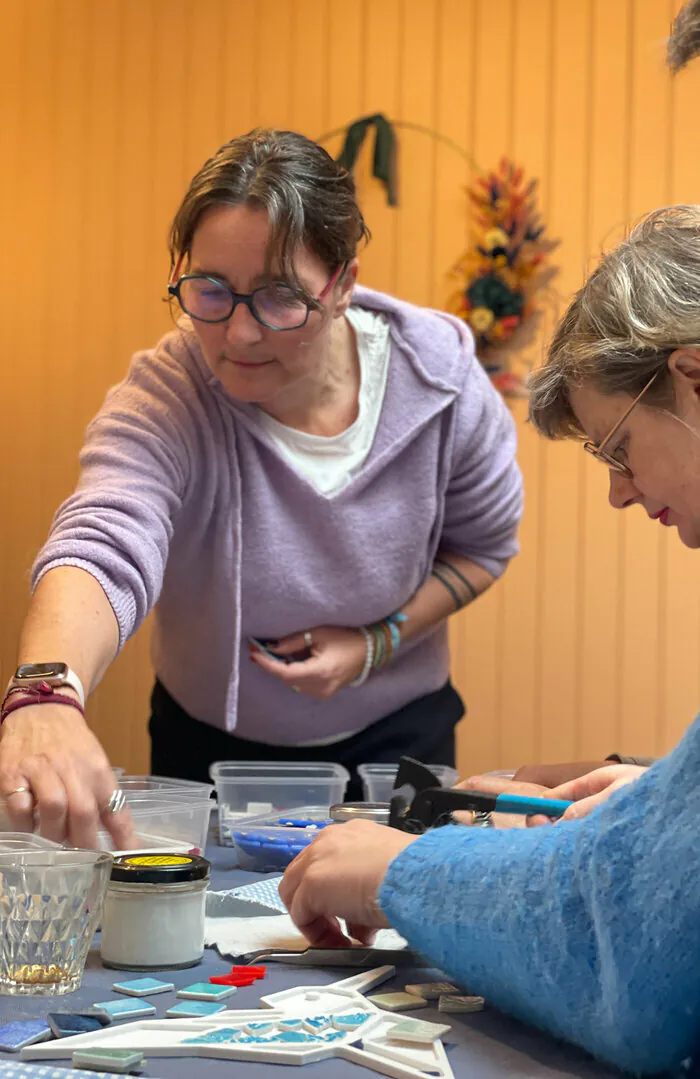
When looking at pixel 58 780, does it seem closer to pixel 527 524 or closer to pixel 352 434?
pixel 352 434

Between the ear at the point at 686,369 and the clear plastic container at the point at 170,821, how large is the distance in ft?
2.13

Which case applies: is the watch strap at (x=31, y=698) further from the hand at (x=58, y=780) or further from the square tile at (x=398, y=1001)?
the square tile at (x=398, y=1001)

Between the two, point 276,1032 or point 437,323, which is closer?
point 276,1032

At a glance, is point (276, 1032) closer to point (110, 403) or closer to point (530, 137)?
point (110, 403)

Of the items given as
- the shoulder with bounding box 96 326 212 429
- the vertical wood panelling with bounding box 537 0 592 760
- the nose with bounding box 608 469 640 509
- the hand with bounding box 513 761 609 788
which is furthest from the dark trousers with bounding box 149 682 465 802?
the vertical wood panelling with bounding box 537 0 592 760

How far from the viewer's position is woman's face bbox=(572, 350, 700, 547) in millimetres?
1004

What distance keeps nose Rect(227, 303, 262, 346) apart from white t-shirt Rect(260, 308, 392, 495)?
0.76 ft

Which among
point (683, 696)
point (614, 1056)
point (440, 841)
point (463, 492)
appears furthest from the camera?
point (683, 696)

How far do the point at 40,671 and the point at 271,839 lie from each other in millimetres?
326

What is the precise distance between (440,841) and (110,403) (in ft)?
3.22

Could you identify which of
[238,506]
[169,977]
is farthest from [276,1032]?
[238,506]

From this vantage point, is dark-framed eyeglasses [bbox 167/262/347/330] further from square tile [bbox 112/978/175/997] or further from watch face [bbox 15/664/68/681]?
square tile [bbox 112/978/175/997]

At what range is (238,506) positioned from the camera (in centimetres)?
174

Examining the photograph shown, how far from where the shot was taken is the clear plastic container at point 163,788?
131 centimetres
